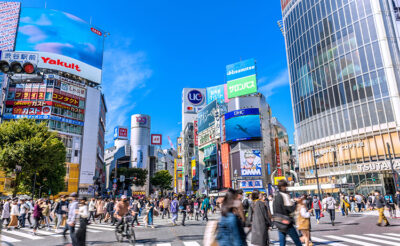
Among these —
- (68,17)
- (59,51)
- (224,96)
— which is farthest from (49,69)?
(224,96)

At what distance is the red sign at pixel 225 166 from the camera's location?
61747 mm

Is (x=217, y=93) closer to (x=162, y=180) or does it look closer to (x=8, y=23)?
(x=162, y=180)

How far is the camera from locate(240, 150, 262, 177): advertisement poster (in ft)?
190

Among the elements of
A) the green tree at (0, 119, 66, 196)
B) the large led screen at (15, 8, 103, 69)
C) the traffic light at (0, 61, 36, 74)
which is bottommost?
the traffic light at (0, 61, 36, 74)

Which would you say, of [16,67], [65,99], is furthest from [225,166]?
[16,67]

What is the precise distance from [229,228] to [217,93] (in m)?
76.4

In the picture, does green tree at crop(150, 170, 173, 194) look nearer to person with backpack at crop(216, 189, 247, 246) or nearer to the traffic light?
the traffic light

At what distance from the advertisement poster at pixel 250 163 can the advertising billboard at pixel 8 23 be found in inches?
2052

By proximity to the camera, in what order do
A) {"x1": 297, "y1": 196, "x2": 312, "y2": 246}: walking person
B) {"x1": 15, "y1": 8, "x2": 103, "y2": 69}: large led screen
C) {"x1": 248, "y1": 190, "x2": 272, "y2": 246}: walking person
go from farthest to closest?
{"x1": 15, "y1": 8, "x2": 103, "y2": 69}: large led screen
{"x1": 297, "y1": 196, "x2": 312, "y2": 246}: walking person
{"x1": 248, "y1": 190, "x2": 272, "y2": 246}: walking person

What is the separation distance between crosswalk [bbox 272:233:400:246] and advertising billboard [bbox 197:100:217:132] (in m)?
62.1

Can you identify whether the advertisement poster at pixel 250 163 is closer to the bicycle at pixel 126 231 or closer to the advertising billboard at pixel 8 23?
the bicycle at pixel 126 231

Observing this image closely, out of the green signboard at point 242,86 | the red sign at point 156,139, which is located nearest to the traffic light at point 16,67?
the green signboard at point 242,86

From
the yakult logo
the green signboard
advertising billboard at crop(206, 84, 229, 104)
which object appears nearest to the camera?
the yakult logo

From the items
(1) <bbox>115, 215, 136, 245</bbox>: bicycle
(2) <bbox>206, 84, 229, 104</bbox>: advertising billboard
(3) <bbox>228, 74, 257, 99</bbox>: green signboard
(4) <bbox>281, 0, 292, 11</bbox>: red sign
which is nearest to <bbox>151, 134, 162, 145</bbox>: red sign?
(2) <bbox>206, 84, 229, 104</bbox>: advertising billboard
